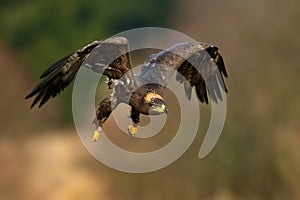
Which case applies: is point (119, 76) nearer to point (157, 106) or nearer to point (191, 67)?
point (157, 106)

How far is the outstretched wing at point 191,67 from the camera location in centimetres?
453

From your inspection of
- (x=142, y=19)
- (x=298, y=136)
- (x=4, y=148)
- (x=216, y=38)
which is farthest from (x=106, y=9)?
(x=298, y=136)

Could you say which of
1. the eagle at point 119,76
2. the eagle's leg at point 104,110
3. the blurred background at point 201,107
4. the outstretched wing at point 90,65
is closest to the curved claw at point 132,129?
the eagle at point 119,76

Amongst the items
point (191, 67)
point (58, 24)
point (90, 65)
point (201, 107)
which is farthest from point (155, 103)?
point (58, 24)

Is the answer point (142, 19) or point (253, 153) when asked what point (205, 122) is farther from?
point (142, 19)

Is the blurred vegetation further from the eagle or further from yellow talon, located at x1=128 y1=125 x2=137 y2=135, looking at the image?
yellow talon, located at x1=128 y1=125 x2=137 y2=135

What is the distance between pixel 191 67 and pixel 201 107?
5.53 meters

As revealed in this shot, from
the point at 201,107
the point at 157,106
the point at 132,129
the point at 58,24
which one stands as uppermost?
the point at 58,24

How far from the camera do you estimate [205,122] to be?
1059cm

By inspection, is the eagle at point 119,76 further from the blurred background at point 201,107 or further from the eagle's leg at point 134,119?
the blurred background at point 201,107

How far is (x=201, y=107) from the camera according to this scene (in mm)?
10656

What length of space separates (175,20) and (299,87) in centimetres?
542

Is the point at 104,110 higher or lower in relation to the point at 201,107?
higher

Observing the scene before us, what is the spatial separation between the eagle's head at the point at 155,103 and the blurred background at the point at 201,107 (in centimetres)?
483
